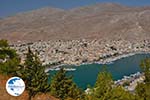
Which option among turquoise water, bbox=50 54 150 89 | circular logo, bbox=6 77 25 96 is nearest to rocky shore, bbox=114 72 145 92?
turquoise water, bbox=50 54 150 89

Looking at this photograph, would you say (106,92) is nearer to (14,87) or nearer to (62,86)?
(62,86)

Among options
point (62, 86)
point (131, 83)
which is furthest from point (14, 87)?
point (131, 83)

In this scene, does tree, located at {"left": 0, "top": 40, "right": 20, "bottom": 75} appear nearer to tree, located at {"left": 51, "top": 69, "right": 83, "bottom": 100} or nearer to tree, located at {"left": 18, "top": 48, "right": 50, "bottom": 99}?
tree, located at {"left": 18, "top": 48, "right": 50, "bottom": 99}

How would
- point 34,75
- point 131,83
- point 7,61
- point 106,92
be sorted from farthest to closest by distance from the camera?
point 131,83 → point 7,61 → point 34,75 → point 106,92

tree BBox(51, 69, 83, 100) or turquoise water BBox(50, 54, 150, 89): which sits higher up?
tree BBox(51, 69, 83, 100)

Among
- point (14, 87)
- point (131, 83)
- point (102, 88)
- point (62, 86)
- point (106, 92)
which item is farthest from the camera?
point (131, 83)

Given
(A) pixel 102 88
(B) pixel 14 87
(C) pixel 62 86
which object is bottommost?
(C) pixel 62 86

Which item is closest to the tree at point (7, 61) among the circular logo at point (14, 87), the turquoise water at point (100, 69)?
the circular logo at point (14, 87)
